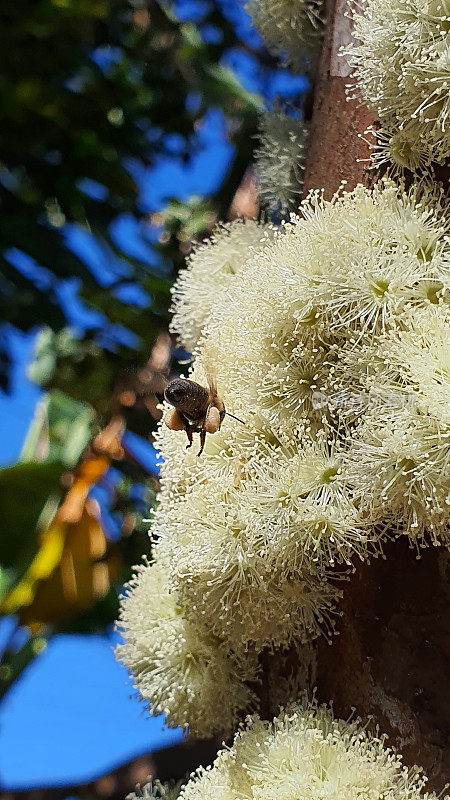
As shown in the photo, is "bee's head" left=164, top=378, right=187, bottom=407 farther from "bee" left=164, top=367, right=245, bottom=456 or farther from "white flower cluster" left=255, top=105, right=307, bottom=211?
"white flower cluster" left=255, top=105, right=307, bottom=211

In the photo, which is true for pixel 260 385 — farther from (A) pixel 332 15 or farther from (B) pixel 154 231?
(B) pixel 154 231

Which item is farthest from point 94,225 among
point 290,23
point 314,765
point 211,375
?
point 314,765

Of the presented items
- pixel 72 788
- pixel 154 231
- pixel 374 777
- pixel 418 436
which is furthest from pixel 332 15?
pixel 72 788

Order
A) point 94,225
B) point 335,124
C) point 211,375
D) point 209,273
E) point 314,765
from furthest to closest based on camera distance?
point 94,225 → point 209,273 → point 335,124 → point 211,375 → point 314,765

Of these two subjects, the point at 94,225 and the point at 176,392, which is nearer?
the point at 176,392

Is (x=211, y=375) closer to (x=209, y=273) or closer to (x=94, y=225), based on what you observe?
(x=209, y=273)

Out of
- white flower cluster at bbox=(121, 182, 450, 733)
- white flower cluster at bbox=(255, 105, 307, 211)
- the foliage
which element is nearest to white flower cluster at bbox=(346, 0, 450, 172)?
white flower cluster at bbox=(121, 182, 450, 733)
